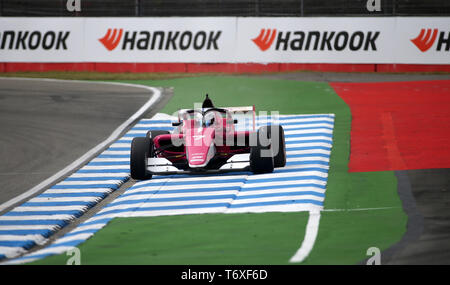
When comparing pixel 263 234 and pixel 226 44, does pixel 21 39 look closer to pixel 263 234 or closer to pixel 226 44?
pixel 226 44

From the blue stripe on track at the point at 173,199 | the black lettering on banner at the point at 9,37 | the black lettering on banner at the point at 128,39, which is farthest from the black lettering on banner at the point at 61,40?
the blue stripe on track at the point at 173,199

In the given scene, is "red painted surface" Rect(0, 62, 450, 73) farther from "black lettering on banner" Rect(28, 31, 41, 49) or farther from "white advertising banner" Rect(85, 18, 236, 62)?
"black lettering on banner" Rect(28, 31, 41, 49)

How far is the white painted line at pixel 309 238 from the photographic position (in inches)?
396

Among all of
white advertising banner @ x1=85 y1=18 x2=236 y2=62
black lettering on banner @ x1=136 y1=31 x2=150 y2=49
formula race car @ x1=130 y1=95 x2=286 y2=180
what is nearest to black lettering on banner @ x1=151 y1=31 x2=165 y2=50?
white advertising banner @ x1=85 y1=18 x2=236 y2=62

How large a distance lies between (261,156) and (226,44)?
50.9 feet

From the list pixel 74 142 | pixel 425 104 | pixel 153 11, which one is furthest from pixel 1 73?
pixel 425 104

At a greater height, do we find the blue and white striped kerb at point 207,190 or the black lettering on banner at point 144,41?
the black lettering on banner at point 144,41

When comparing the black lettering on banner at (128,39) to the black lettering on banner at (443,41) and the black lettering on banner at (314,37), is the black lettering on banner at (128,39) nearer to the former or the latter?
the black lettering on banner at (314,37)

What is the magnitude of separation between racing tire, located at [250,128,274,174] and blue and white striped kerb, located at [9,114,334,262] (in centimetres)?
14

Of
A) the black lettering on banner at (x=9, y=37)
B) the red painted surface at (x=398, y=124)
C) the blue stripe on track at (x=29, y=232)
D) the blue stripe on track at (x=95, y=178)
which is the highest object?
the black lettering on banner at (x=9, y=37)

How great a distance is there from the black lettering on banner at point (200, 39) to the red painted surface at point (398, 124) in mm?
5281

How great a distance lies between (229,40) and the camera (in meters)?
30.2

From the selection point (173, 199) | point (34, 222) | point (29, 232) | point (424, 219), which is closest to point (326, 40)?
point (173, 199)

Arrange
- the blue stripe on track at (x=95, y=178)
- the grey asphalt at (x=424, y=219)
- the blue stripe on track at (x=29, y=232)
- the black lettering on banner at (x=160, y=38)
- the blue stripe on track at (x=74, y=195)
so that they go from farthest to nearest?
1. the black lettering on banner at (x=160, y=38)
2. the blue stripe on track at (x=95, y=178)
3. the blue stripe on track at (x=74, y=195)
4. the blue stripe on track at (x=29, y=232)
5. the grey asphalt at (x=424, y=219)
